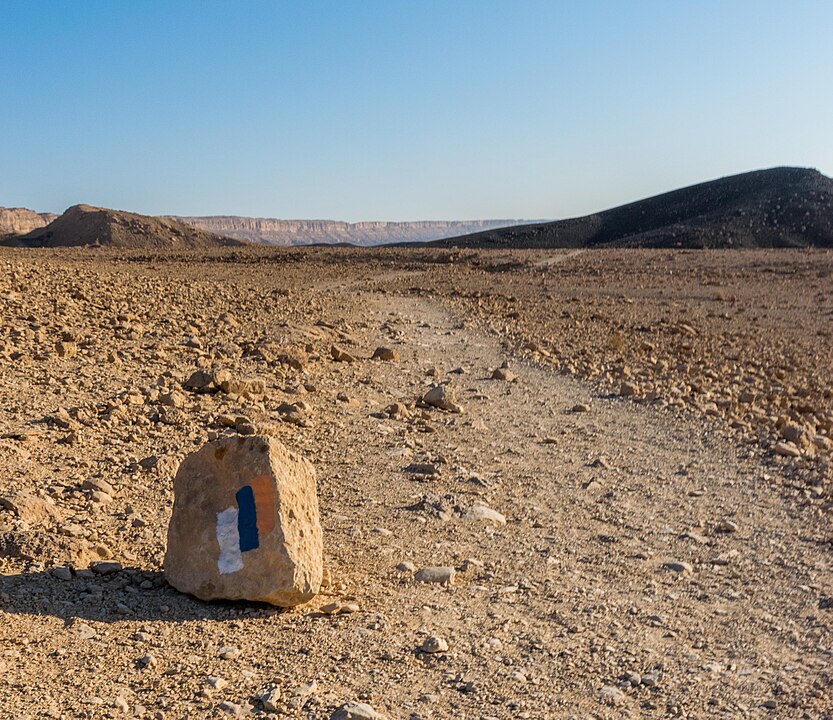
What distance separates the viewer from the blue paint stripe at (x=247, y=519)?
3.70 m

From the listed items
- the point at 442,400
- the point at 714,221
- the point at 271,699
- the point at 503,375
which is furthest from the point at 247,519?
the point at 714,221

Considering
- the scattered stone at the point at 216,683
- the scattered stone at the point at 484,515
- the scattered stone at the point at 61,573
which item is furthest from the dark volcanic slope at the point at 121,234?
the scattered stone at the point at 216,683

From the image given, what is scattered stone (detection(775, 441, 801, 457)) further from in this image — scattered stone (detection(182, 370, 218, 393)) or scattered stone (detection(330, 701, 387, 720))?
scattered stone (detection(330, 701, 387, 720))

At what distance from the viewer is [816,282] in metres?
22.5

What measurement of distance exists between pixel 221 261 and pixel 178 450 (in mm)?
26519

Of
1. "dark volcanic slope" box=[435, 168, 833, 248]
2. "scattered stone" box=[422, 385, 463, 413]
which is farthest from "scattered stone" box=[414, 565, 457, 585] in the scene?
"dark volcanic slope" box=[435, 168, 833, 248]

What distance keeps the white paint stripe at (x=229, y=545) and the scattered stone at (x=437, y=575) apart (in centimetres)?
95

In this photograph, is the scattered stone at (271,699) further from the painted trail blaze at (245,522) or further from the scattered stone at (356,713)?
the painted trail blaze at (245,522)

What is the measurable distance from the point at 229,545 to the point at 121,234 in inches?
2007

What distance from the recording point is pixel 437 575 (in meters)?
4.29

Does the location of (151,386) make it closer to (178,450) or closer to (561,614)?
(178,450)

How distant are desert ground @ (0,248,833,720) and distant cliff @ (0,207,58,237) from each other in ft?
329

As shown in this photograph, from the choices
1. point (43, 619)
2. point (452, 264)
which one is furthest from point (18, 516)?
point (452, 264)

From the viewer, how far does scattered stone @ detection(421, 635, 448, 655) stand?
11.6 feet
